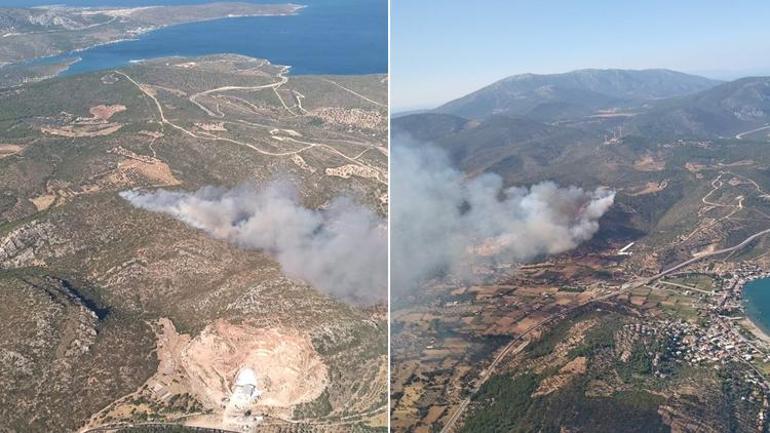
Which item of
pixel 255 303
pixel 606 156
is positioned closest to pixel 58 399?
pixel 255 303

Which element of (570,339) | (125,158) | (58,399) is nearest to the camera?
(58,399)

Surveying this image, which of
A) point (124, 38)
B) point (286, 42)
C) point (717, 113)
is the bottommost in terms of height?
point (717, 113)

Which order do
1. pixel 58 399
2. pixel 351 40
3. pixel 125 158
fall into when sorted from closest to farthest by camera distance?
1. pixel 58 399
2. pixel 125 158
3. pixel 351 40

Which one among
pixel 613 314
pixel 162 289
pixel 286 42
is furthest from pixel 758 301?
pixel 286 42

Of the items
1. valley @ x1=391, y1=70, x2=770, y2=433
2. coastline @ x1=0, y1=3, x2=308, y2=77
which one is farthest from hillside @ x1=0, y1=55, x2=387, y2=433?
coastline @ x1=0, y1=3, x2=308, y2=77

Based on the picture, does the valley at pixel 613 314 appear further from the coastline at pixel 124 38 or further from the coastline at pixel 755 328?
the coastline at pixel 124 38

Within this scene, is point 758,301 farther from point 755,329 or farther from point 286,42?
point 286,42

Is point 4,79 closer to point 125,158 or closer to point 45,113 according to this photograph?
point 45,113
